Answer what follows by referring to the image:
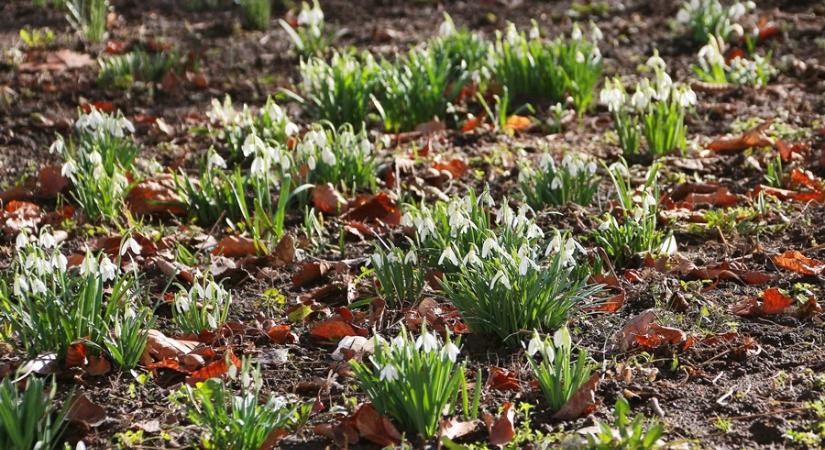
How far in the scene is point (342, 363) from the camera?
307 cm

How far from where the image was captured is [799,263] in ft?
11.6

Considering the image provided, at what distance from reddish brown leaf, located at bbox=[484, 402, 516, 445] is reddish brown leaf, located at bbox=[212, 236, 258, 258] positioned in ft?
4.93

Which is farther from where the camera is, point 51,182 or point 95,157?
point 51,182

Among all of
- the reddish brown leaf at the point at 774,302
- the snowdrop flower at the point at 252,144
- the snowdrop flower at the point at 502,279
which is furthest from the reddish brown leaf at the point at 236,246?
the reddish brown leaf at the point at 774,302

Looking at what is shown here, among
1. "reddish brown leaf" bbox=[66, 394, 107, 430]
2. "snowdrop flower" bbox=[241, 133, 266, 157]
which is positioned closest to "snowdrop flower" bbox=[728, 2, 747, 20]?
"snowdrop flower" bbox=[241, 133, 266, 157]

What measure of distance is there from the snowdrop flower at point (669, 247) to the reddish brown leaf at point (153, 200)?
190 centimetres

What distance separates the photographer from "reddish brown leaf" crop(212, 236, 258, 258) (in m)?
3.94

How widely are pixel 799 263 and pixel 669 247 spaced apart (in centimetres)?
43

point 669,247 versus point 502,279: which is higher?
point 502,279

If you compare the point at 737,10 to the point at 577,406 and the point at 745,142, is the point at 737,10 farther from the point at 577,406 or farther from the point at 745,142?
the point at 577,406

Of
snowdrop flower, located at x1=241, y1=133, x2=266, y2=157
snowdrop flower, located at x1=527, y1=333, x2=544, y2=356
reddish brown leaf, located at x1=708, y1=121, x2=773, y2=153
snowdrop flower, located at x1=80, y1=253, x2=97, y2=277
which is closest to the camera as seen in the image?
snowdrop flower, located at x1=527, y1=333, x2=544, y2=356

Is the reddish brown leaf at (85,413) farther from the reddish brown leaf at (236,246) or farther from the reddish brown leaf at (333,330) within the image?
the reddish brown leaf at (236,246)

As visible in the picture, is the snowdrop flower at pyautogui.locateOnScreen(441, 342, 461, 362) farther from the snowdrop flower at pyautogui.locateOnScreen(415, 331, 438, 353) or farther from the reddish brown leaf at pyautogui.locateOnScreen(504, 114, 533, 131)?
the reddish brown leaf at pyautogui.locateOnScreen(504, 114, 533, 131)

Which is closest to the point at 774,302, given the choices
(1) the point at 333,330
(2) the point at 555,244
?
(2) the point at 555,244
